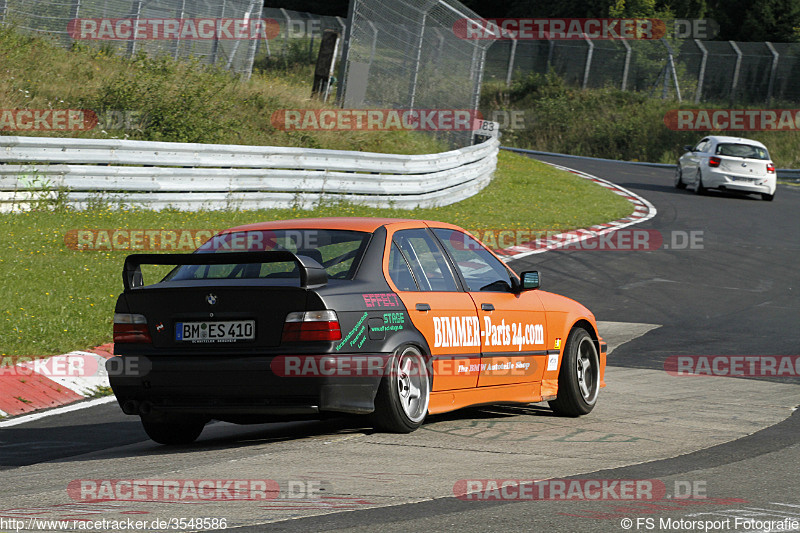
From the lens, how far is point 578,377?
8.24 metres

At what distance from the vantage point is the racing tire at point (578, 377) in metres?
8.10

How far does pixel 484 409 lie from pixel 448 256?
157 cm

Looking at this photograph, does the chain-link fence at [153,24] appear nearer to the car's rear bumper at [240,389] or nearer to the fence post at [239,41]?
the fence post at [239,41]

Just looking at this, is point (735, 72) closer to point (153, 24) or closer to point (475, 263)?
point (153, 24)

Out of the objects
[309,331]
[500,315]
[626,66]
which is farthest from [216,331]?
[626,66]

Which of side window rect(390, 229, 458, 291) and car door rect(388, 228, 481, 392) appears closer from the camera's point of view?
car door rect(388, 228, 481, 392)

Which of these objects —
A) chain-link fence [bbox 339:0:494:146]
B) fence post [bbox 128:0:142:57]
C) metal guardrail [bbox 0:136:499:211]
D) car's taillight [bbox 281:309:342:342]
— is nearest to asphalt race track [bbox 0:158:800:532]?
car's taillight [bbox 281:309:342:342]

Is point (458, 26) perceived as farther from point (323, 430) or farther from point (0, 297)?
point (323, 430)

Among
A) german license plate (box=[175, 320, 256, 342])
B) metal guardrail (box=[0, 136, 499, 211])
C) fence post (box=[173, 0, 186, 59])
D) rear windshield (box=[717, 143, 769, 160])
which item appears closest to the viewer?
german license plate (box=[175, 320, 256, 342])

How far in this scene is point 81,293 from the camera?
37.1ft

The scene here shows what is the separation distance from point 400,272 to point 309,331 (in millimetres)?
959

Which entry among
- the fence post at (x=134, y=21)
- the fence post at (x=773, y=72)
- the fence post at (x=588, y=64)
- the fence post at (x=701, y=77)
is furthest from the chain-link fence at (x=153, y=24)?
the fence post at (x=773, y=72)

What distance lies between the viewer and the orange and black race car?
6320 millimetres

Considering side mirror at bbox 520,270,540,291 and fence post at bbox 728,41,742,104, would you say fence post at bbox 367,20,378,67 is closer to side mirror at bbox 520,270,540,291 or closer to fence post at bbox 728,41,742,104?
side mirror at bbox 520,270,540,291
